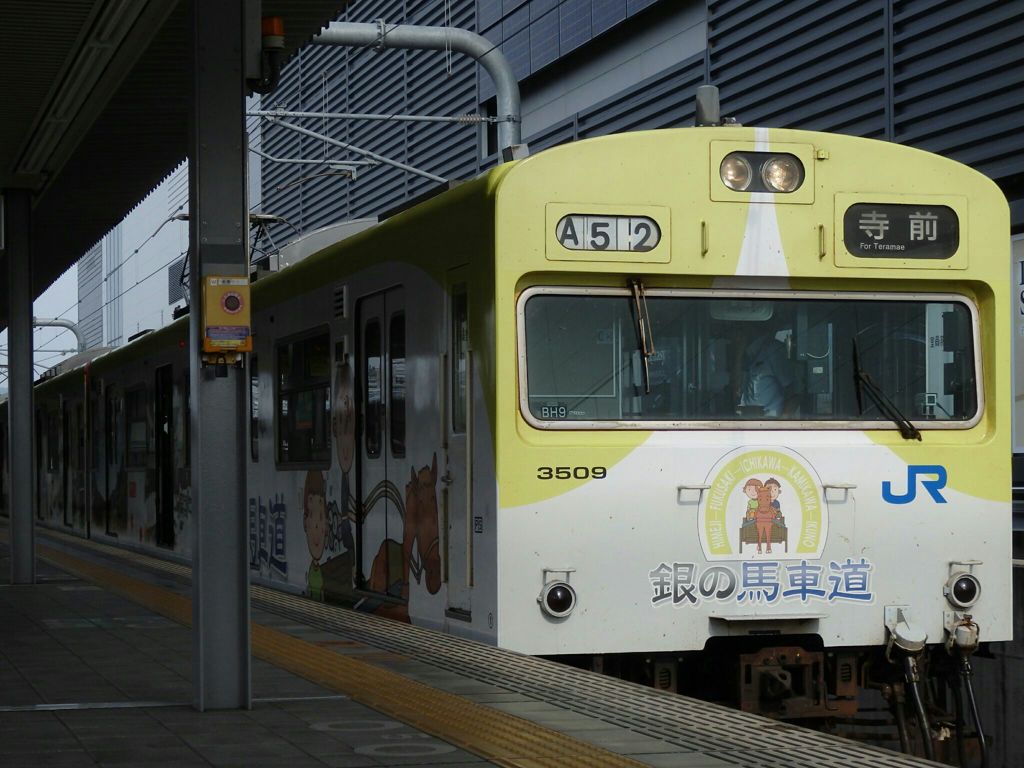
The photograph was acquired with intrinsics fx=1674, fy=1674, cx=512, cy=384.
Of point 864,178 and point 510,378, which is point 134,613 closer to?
point 510,378

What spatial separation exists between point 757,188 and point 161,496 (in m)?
11.8

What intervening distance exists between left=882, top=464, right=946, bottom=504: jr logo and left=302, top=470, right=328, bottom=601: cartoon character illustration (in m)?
4.39

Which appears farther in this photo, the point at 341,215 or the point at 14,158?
the point at 341,215

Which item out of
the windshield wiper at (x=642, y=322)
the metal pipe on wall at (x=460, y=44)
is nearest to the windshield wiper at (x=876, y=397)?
the windshield wiper at (x=642, y=322)

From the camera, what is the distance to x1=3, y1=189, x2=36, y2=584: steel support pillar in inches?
564

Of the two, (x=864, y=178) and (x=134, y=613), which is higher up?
(x=864, y=178)

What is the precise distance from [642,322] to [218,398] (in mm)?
2107

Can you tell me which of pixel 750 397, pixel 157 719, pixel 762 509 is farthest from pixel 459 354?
pixel 157 719

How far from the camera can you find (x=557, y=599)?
775cm

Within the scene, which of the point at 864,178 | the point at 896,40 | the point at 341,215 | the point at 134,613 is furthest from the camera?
the point at 341,215

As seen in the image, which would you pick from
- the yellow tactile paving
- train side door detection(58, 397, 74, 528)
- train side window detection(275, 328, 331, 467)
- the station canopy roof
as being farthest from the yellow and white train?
train side door detection(58, 397, 74, 528)

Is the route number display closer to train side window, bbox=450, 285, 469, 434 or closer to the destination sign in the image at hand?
train side window, bbox=450, 285, 469, 434

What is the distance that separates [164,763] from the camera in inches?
223

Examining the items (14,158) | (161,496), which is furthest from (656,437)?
(161,496)
